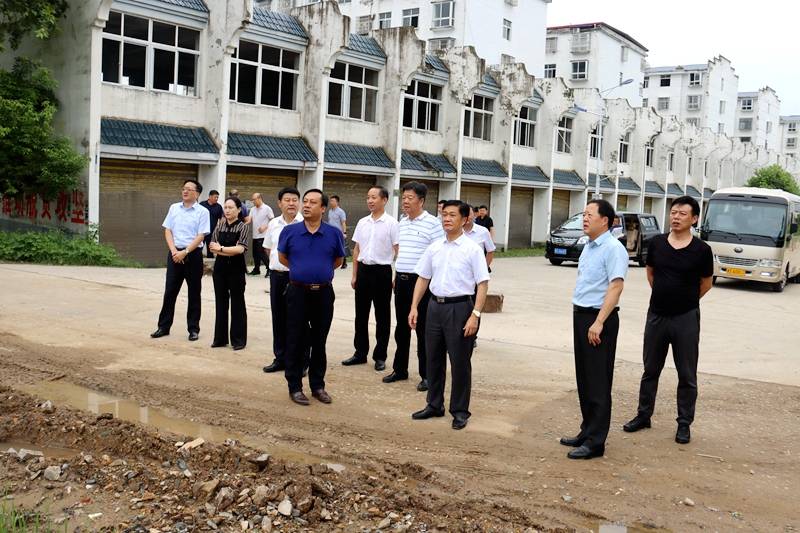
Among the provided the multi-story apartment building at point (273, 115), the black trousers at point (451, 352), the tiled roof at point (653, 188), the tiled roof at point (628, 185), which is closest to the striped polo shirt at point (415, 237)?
the black trousers at point (451, 352)

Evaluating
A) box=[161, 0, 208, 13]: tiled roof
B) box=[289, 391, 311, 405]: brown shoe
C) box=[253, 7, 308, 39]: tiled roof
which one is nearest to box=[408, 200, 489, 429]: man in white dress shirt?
box=[289, 391, 311, 405]: brown shoe

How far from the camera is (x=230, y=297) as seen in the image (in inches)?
Answer: 378

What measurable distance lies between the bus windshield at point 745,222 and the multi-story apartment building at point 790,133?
10381 centimetres

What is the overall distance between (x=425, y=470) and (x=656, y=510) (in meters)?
1.54

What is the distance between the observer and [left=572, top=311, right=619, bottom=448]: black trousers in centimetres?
616

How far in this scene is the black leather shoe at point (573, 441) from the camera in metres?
6.34

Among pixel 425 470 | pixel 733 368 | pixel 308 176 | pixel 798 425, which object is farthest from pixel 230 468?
pixel 308 176

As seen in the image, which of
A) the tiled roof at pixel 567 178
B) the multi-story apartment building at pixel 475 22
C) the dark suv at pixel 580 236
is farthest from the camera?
the multi-story apartment building at pixel 475 22

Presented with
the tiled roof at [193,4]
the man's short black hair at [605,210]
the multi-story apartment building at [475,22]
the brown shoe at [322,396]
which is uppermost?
the multi-story apartment building at [475,22]

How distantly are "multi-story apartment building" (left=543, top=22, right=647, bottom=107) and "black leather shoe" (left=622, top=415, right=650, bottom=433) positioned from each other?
5963cm

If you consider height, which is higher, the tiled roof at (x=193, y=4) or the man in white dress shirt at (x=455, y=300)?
the tiled roof at (x=193, y=4)

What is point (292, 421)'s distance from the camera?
6789 mm

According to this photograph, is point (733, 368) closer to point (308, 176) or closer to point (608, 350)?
point (608, 350)

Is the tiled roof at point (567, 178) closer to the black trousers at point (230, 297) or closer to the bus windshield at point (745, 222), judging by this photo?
the bus windshield at point (745, 222)
